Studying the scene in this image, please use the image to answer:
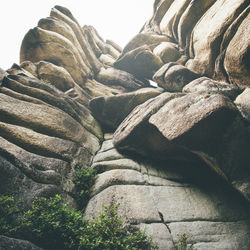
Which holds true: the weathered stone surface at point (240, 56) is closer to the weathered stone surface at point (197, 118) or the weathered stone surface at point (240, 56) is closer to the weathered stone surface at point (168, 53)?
the weathered stone surface at point (197, 118)

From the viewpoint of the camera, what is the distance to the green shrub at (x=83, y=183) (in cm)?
830

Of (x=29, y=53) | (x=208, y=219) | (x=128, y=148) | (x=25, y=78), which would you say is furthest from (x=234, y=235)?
(x=29, y=53)

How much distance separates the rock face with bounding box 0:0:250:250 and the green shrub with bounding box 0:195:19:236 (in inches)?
28.0

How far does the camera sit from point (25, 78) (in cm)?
1135

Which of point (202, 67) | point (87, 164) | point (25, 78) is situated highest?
point (202, 67)

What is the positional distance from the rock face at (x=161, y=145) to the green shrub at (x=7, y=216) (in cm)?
71

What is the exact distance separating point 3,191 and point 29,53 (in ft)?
56.6

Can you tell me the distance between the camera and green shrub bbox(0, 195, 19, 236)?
4.74 metres

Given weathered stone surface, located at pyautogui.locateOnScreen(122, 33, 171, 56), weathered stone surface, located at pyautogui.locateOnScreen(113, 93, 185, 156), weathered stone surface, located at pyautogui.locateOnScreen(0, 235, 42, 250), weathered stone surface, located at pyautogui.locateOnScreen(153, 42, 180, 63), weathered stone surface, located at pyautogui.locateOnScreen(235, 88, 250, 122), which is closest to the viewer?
weathered stone surface, located at pyautogui.locateOnScreen(0, 235, 42, 250)

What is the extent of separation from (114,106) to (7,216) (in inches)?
424

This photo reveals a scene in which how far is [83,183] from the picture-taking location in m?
8.83

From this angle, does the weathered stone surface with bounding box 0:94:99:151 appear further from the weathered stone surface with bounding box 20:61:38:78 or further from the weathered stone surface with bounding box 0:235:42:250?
the weathered stone surface with bounding box 20:61:38:78

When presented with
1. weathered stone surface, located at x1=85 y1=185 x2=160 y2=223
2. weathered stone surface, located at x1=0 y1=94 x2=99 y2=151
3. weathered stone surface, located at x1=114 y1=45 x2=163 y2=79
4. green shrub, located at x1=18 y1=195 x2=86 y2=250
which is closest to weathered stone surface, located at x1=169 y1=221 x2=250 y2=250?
weathered stone surface, located at x1=85 y1=185 x2=160 y2=223

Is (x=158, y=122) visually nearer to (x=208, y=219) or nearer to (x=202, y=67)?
(x=208, y=219)
